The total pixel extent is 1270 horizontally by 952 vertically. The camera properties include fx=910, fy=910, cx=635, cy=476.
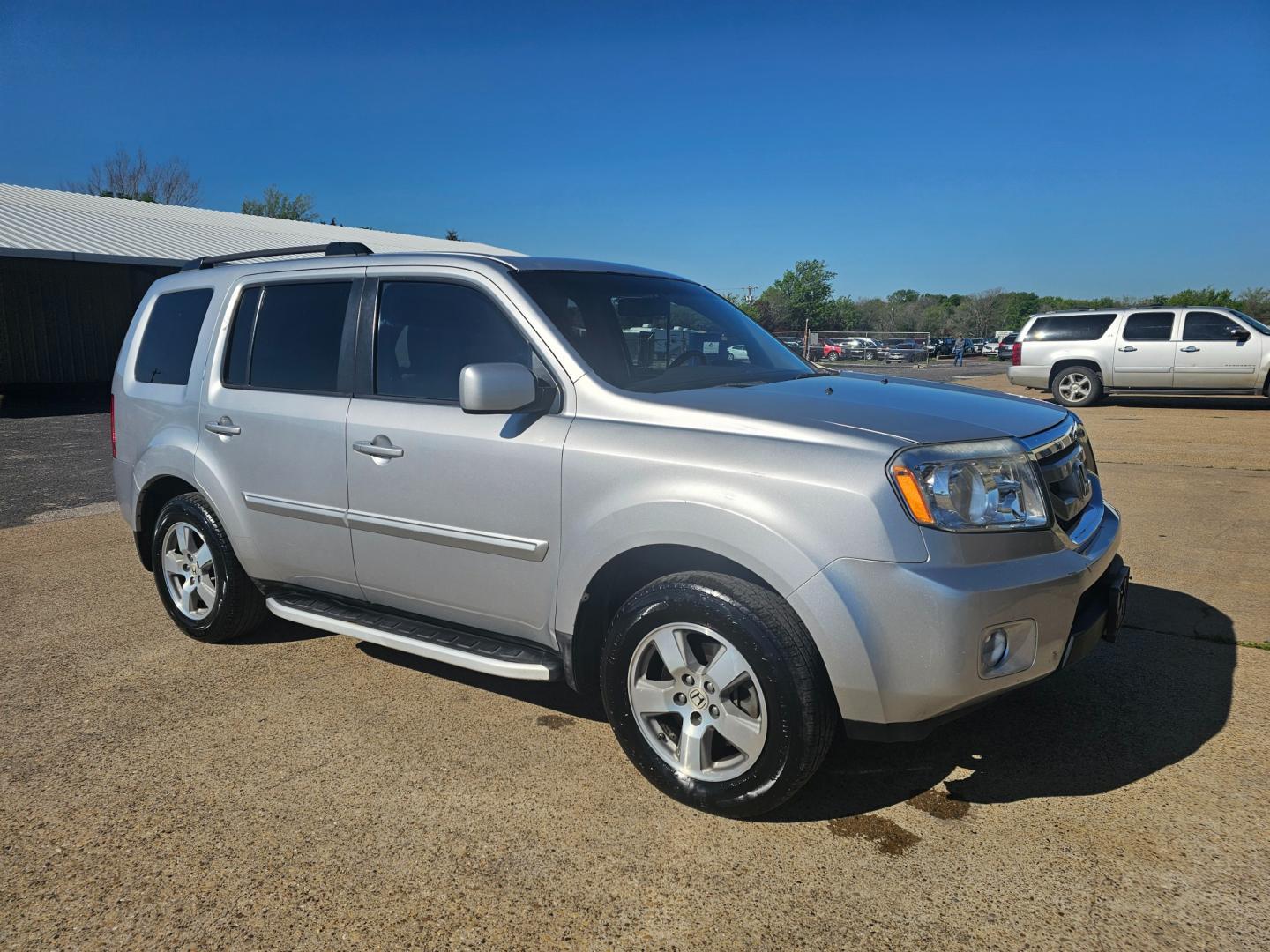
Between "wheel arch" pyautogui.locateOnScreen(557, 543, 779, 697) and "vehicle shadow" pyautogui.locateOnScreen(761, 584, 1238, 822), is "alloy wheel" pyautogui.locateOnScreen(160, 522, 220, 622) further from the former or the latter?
"vehicle shadow" pyautogui.locateOnScreen(761, 584, 1238, 822)

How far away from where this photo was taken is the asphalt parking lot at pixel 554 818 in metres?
2.38

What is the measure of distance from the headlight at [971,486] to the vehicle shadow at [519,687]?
5.60 ft

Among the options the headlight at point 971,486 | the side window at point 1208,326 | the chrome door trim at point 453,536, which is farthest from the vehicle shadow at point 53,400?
the side window at point 1208,326

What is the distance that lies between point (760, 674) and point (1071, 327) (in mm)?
17082

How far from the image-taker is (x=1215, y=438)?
11.9 meters

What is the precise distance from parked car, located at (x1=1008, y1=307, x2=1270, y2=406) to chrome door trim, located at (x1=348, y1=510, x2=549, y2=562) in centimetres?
1669

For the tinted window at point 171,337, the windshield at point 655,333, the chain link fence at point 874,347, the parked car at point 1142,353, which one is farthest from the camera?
the chain link fence at point 874,347

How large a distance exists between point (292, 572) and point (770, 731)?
2408 millimetres

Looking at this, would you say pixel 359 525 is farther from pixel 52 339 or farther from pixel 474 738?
pixel 52 339

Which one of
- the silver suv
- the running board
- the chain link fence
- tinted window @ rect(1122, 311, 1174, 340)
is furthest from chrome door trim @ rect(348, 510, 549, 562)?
the chain link fence

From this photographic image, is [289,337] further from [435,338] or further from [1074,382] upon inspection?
[1074,382]

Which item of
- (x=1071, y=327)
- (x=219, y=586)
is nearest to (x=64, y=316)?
(x=219, y=586)

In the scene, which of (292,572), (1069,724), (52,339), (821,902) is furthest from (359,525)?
(52,339)

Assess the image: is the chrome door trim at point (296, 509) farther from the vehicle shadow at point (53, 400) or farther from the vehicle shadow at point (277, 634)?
the vehicle shadow at point (53, 400)
